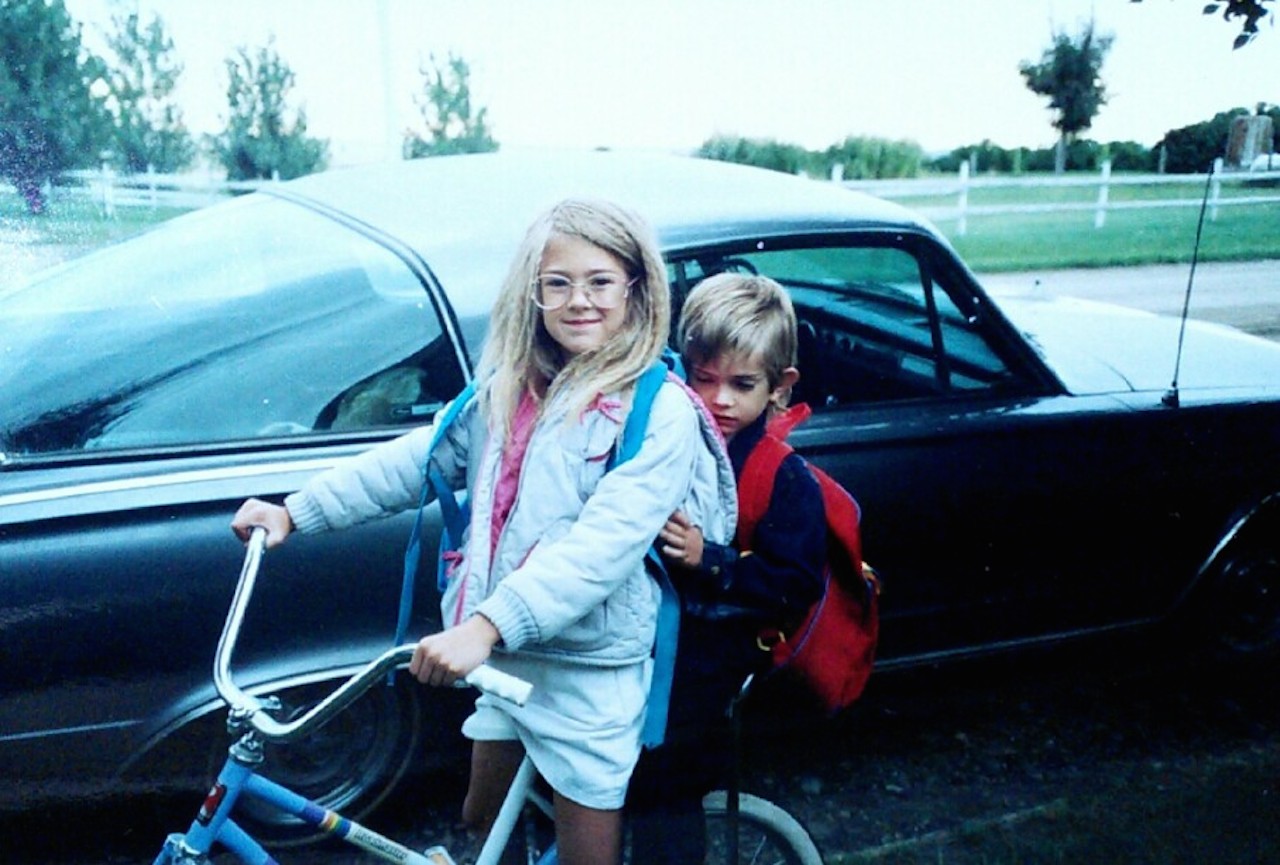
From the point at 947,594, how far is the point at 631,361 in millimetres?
1569

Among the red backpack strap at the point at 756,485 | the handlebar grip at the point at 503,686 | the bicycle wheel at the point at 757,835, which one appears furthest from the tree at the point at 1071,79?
the handlebar grip at the point at 503,686

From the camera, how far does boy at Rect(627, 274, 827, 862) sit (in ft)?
6.32

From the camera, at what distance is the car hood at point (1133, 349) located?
10.5ft

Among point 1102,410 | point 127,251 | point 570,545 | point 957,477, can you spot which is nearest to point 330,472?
point 570,545

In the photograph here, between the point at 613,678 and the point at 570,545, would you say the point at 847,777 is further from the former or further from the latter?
the point at 570,545

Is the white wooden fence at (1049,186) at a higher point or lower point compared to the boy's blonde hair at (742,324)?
higher

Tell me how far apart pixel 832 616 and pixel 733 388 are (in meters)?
0.46

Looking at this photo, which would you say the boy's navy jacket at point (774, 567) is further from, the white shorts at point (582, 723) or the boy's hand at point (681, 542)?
the white shorts at point (582, 723)

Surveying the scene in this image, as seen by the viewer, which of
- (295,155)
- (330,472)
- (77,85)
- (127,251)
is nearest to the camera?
(330,472)

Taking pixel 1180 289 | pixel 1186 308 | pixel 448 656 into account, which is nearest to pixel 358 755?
pixel 448 656

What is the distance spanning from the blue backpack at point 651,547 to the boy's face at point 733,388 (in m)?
0.17

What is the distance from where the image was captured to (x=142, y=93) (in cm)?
267

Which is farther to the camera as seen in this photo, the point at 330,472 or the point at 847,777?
the point at 847,777

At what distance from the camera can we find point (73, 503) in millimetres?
2127
